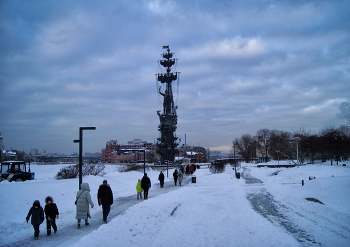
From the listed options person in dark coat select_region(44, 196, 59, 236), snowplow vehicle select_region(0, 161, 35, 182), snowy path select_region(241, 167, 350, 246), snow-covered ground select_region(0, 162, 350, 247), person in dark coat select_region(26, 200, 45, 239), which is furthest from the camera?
snowplow vehicle select_region(0, 161, 35, 182)

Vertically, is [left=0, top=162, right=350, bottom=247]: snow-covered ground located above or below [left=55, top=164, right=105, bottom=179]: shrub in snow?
below

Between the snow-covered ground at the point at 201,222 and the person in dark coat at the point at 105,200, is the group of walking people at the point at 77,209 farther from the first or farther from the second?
the snow-covered ground at the point at 201,222

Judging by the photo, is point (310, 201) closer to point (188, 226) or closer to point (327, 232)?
point (327, 232)

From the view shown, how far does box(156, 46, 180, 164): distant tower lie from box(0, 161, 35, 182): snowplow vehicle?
133 feet

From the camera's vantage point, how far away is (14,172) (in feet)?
75.6

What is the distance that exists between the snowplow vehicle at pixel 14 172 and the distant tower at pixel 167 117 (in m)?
40.4

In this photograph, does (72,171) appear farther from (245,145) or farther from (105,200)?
(245,145)

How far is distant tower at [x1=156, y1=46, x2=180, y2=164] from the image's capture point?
218 ft

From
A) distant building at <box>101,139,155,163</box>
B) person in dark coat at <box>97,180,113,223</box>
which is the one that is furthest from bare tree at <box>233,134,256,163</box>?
person in dark coat at <box>97,180,113,223</box>

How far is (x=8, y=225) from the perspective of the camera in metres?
8.58

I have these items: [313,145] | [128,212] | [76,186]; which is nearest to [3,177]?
[76,186]

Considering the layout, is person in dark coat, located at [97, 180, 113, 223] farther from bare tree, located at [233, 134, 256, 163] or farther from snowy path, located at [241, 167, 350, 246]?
bare tree, located at [233, 134, 256, 163]

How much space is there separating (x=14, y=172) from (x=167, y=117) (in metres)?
46.6

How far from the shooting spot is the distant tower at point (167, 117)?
6656cm
